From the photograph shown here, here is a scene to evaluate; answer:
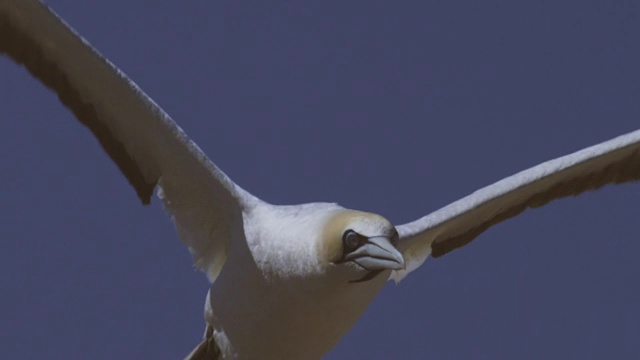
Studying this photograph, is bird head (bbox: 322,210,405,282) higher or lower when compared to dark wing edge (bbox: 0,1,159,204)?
lower

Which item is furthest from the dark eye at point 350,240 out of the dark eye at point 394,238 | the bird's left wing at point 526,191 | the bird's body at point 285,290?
the bird's left wing at point 526,191

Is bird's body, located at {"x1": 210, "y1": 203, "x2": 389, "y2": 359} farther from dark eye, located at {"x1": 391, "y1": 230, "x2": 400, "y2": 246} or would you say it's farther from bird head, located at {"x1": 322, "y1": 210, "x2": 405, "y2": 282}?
dark eye, located at {"x1": 391, "y1": 230, "x2": 400, "y2": 246}

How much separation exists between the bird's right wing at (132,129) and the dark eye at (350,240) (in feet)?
5.97

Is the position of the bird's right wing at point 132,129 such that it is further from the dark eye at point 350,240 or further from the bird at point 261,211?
the dark eye at point 350,240

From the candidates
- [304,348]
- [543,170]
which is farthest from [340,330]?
[543,170]

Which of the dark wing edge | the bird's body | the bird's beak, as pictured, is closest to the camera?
the bird's beak

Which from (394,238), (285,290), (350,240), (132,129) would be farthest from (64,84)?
(394,238)

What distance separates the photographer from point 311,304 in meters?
15.4

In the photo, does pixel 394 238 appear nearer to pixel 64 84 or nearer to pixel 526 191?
pixel 526 191

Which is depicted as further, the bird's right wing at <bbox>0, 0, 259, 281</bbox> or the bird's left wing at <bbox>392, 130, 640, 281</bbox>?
the bird's left wing at <bbox>392, 130, 640, 281</bbox>

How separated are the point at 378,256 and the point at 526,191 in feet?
11.6

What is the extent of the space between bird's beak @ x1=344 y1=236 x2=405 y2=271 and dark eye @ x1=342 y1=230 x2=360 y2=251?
1.7 inches

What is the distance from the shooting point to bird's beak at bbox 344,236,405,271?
572 inches

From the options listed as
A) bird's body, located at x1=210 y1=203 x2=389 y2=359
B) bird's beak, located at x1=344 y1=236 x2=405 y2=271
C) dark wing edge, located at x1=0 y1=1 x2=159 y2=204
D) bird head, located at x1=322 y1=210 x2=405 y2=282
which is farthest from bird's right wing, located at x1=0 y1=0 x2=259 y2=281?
bird's beak, located at x1=344 y1=236 x2=405 y2=271
